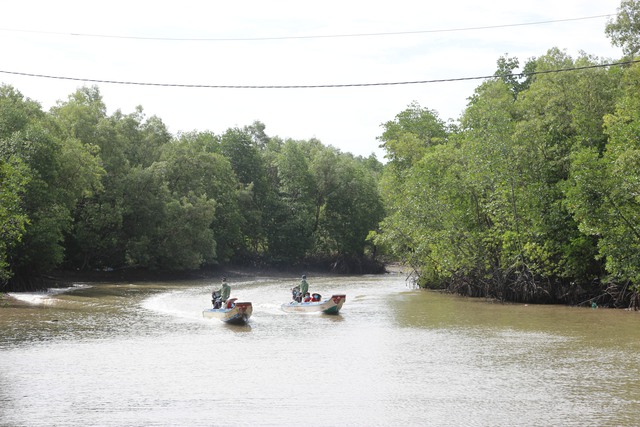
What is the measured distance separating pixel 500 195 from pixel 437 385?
21.5 m

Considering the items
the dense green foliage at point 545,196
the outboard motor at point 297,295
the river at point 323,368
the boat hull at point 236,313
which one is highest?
the dense green foliage at point 545,196

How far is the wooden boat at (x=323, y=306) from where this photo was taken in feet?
106

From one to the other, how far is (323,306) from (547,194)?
491 inches

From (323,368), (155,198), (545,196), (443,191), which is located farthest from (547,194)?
(155,198)

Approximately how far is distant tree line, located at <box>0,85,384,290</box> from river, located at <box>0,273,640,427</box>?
6906mm

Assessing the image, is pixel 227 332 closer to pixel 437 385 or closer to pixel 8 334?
pixel 8 334

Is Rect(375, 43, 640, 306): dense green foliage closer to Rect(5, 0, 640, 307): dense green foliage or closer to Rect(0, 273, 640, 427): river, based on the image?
Rect(5, 0, 640, 307): dense green foliage

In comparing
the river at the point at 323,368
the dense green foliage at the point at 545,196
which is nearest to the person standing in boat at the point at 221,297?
the river at the point at 323,368

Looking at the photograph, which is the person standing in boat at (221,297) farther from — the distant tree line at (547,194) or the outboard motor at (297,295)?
the distant tree line at (547,194)

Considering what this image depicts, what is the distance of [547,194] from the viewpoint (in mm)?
34531

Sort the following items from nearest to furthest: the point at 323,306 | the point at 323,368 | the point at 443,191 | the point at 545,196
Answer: the point at 323,368 → the point at 323,306 → the point at 545,196 → the point at 443,191

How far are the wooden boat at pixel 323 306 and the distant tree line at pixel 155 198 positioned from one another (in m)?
13.0

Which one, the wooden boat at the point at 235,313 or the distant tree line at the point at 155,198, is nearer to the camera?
the wooden boat at the point at 235,313

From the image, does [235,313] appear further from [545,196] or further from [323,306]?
[545,196]
